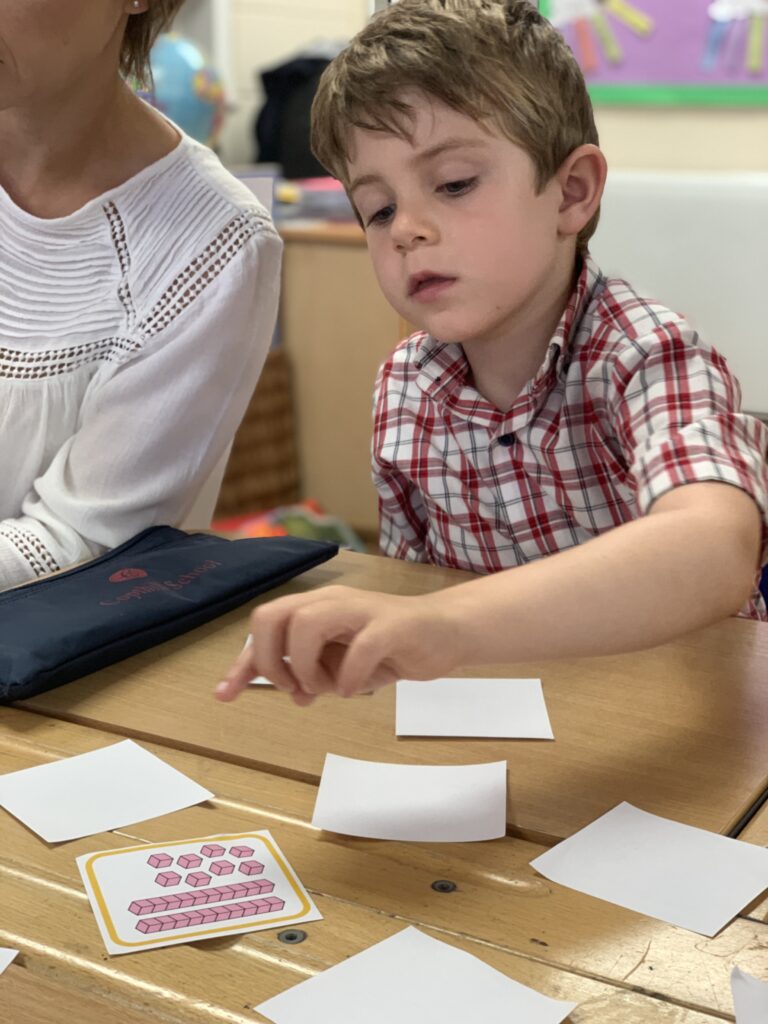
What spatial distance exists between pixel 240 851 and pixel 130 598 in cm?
36

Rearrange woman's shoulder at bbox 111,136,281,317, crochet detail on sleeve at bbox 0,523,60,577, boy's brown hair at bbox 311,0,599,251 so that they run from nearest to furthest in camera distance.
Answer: boy's brown hair at bbox 311,0,599,251, crochet detail on sleeve at bbox 0,523,60,577, woman's shoulder at bbox 111,136,281,317

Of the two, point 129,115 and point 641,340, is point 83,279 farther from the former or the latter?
point 641,340

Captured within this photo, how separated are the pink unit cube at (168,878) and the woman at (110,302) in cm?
55

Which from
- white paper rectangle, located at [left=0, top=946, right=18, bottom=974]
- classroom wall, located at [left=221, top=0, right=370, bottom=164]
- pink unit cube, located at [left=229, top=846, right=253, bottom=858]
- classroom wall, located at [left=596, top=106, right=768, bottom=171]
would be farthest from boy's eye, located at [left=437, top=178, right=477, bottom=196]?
classroom wall, located at [left=221, top=0, right=370, bottom=164]

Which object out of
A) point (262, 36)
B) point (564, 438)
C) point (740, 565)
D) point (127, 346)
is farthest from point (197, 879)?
point (262, 36)

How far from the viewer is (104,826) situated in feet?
2.55

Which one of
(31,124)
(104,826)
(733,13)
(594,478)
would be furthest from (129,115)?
(733,13)

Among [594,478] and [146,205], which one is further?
[146,205]

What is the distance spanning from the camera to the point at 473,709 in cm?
92

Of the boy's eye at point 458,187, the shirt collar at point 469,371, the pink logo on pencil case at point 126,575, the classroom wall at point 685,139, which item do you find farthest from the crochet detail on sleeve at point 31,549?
the classroom wall at point 685,139

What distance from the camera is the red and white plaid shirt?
0.96 metres

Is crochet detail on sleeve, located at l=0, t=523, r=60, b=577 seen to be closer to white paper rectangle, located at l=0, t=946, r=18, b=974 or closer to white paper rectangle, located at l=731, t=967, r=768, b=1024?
white paper rectangle, located at l=0, t=946, r=18, b=974

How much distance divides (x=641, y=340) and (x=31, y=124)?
661 millimetres

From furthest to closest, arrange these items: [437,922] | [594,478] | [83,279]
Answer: [83,279]
[594,478]
[437,922]
